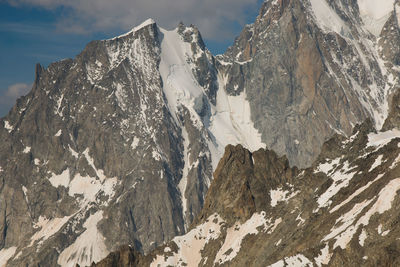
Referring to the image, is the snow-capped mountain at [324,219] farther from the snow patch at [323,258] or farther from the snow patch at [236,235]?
the snow patch at [236,235]

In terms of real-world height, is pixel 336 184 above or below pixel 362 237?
above

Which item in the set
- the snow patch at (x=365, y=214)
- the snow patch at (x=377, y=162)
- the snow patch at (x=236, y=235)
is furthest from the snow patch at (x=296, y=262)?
the snow patch at (x=236, y=235)

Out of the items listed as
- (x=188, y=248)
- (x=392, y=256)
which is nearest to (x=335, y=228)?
(x=392, y=256)

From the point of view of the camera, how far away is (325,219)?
149 m

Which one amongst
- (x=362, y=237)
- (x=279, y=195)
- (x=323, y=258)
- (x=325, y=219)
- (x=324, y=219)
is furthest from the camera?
(x=279, y=195)

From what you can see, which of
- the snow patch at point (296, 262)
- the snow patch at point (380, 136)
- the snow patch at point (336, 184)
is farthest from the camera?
the snow patch at point (380, 136)

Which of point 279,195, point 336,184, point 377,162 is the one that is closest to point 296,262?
point 377,162

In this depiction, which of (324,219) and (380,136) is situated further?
(380,136)

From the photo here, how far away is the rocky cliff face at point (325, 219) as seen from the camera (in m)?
115

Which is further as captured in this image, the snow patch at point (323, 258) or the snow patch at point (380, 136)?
the snow patch at point (380, 136)

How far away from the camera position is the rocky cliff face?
377ft

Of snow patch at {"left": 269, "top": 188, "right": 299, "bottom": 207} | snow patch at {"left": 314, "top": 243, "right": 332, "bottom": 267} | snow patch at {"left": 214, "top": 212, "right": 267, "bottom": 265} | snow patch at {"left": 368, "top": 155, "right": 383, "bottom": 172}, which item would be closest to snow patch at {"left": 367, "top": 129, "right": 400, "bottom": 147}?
snow patch at {"left": 368, "top": 155, "right": 383, "bottom": 172}

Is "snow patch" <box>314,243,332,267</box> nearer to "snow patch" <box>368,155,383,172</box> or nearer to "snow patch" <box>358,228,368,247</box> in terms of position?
"snow patch" <box>358,228,368,247</box>

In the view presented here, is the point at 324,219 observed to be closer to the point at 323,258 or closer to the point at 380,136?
the point at 323,258
